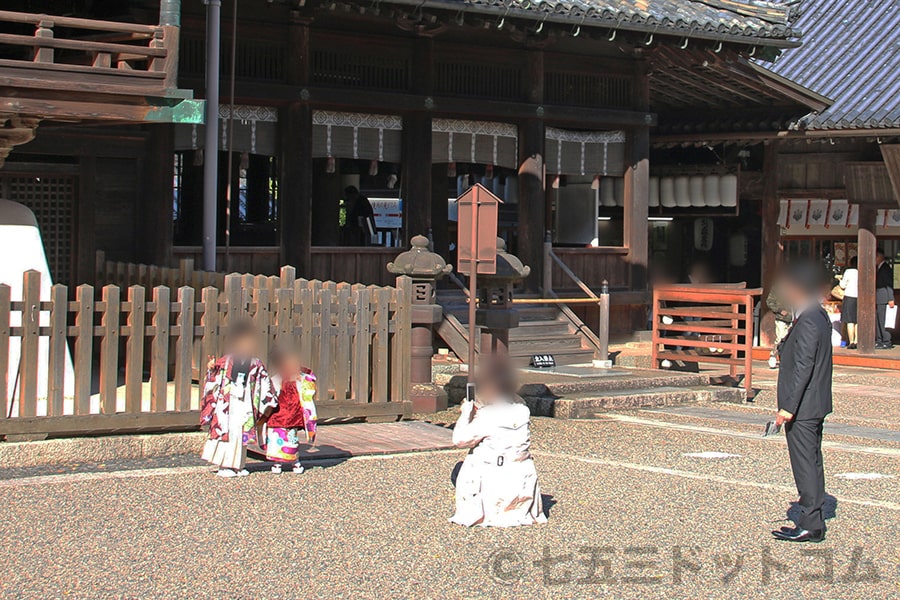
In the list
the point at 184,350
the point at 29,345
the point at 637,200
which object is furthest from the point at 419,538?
the point at 637,200

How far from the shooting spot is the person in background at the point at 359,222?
61.7 ft

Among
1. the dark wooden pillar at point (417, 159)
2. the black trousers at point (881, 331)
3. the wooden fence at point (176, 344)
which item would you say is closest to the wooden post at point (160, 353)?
the wooden fence at point (176, 344)

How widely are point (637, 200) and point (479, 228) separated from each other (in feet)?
26.0

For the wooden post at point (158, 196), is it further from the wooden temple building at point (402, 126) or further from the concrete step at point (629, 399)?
the concrete step at point (629, 399)

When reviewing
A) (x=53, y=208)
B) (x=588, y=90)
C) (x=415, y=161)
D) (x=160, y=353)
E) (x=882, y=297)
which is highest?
Result: (x=588, y=90)

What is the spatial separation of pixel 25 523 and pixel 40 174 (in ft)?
24.3

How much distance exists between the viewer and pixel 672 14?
52.5 ft

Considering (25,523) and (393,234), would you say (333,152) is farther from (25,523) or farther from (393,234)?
(25,523)

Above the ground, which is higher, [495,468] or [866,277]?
Answer: [866,277]

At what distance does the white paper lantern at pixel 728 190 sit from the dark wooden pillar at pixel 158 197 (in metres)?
10.3

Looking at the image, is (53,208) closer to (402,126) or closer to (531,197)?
(402,126)

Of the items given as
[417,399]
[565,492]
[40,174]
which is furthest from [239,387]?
[40,174]

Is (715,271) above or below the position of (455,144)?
below

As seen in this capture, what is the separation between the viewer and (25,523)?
7.20 meters
